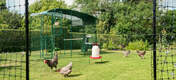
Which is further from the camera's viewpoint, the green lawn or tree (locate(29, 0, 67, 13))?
tree (locate(29, 0, 67, 13))

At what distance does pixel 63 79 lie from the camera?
4098 mm

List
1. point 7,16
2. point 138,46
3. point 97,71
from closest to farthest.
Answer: point 7,16, point 97,71, point 138,46

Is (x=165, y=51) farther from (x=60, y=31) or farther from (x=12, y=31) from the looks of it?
(x=60, y=31)

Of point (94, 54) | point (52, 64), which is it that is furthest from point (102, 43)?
point (52, 64)

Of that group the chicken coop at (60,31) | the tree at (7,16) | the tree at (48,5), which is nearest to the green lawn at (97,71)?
the tree at (7,16)

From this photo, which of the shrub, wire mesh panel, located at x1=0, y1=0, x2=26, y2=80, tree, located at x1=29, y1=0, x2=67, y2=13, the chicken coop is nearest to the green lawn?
wire mesh panel, located at x1=0, y1=0, x2=26, y2=80

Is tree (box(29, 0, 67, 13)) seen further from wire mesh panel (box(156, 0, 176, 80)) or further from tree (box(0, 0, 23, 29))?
tree (box(0, 0, 23, 29))

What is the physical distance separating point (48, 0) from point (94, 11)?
904cm

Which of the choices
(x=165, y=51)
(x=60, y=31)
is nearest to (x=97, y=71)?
(x=165, y=51)

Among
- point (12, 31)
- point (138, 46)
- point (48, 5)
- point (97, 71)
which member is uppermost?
point (48, 5)

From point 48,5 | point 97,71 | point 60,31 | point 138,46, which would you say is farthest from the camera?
point 48,5

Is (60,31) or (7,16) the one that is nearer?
(7,16)

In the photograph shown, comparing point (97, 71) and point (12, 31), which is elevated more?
point (12, 31)

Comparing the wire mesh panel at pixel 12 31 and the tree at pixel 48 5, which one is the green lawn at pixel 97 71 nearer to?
the wire mesh panel at pixel 12 31
